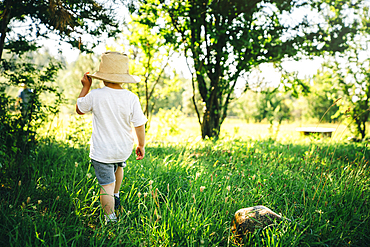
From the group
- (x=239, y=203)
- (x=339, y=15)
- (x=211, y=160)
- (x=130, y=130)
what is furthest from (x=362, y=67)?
(x=130, y=130)

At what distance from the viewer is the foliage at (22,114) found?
2994 millimetres

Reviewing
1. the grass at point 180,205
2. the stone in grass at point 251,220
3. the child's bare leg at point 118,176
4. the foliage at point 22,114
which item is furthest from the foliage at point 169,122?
the stone in grass at point 251,220

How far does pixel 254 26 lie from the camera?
622 centimetres

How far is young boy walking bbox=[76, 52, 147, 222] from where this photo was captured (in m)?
2.19

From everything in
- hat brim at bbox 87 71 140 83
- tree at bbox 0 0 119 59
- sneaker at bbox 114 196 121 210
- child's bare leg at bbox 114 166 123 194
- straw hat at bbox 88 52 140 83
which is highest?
tree at bbox 0 0 119 59

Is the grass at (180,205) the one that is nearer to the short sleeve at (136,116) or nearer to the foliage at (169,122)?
the short sleeve at (136,116)

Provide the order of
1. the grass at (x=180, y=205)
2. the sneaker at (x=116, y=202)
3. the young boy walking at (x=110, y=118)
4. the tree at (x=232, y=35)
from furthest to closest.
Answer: the tree at (x=232, y=35)
the sneaker at (x=116, y=202)
the young boy walking at (x=110, y=118)
the grass at (x=180, y=205)

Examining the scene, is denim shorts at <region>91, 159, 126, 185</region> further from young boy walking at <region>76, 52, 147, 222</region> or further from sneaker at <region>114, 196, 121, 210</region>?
sneaker at <region>114, 196, 121, 210</region>

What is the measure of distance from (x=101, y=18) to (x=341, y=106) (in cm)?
900

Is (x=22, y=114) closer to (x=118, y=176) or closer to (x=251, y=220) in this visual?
(x=118, y=176)

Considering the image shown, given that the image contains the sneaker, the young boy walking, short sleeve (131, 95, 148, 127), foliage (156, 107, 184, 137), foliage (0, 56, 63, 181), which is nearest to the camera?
the young boy walking

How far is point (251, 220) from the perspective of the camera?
79.8 inches

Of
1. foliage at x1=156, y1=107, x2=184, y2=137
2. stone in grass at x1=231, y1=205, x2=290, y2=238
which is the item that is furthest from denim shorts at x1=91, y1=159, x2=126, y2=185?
foliage at x1=156, y1=107, x2=184, y2=137

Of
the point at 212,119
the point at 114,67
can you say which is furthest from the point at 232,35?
the point at 114,67
